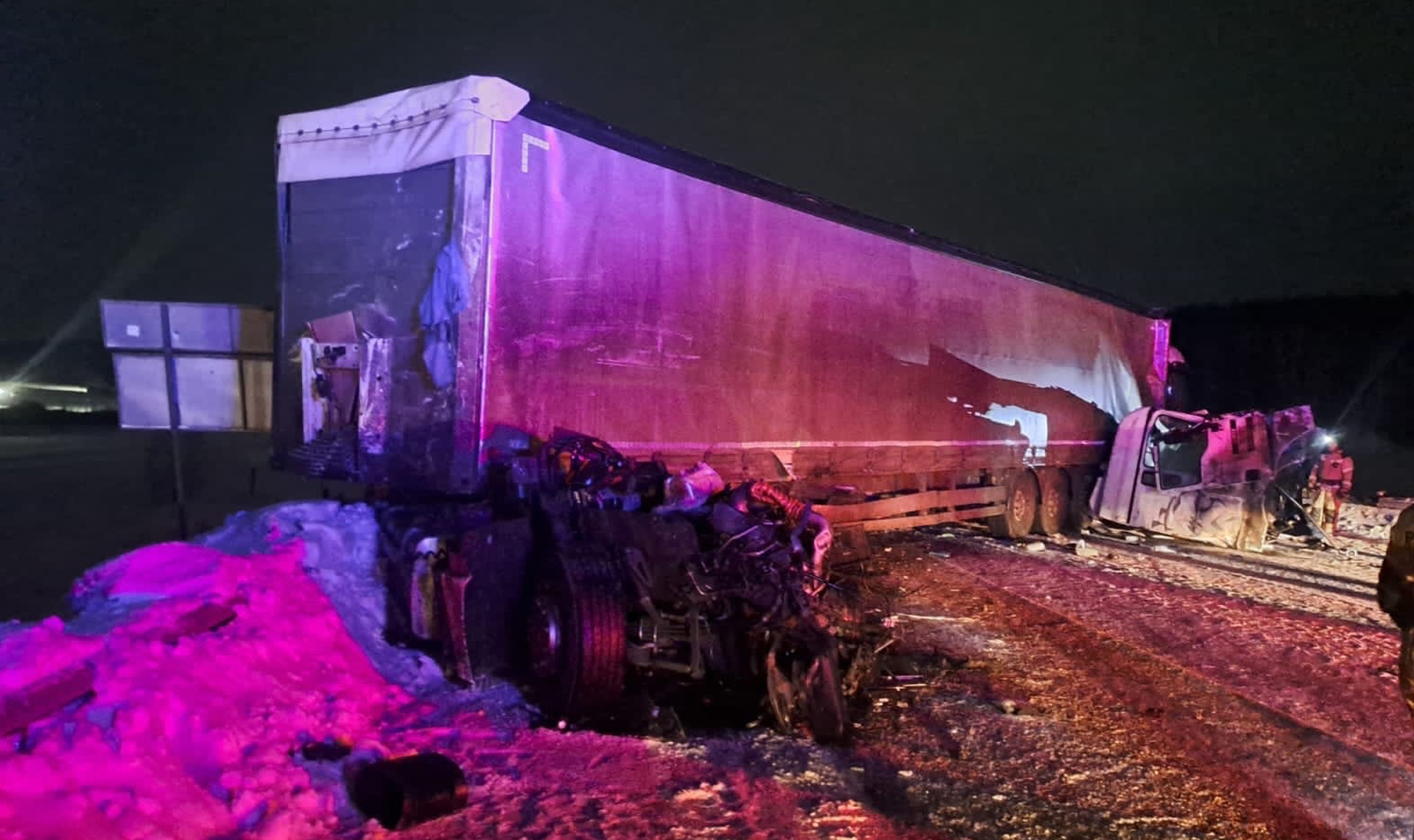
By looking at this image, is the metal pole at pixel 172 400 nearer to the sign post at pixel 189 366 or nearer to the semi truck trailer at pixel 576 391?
the sign post at pixel 189 366

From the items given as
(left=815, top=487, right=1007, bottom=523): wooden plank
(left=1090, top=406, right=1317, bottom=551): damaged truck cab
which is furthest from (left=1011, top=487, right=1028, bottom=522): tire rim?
(left=1090, top=406, right=1317, bottom=551): damaged truck cab

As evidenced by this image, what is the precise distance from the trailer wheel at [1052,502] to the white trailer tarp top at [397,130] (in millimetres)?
9925

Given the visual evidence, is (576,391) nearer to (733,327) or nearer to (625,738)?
(733,327)

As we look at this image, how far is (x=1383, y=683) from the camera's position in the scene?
6.06 meters

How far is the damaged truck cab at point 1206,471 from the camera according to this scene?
37.1ft

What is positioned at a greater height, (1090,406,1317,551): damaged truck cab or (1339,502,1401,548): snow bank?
(1090,406,1317,551): damaged truck cab

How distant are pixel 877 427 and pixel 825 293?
1.65 meters

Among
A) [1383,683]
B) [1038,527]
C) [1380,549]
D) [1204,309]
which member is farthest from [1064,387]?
[1204,309]

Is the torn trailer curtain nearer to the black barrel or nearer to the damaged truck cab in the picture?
the black barrel

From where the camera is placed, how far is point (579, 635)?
4.62 meters

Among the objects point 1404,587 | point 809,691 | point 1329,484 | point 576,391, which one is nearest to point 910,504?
point 576,391

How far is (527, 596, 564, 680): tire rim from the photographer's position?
15.8 ft

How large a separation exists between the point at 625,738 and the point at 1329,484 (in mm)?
12088

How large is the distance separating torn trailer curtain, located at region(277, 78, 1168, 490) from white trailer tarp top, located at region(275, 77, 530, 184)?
0.6 inches
